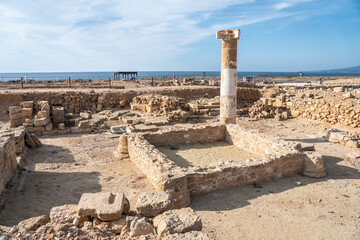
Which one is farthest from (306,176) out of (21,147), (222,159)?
(21,147)

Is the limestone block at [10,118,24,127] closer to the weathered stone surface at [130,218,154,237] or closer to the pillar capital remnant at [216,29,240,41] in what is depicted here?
the pillar capital remnant at [216,29,240,41]

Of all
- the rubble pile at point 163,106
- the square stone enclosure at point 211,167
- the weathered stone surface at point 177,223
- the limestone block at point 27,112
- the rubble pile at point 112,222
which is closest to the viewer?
the rubble pile at point 112,222

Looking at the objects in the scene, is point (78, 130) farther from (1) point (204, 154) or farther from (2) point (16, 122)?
(1) point (204, 154)

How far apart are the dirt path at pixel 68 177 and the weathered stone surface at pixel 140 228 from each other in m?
2.29

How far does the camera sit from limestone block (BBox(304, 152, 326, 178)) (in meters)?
7.16

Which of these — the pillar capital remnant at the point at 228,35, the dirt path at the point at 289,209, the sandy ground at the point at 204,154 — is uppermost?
the pillar capital remnant at the point at 228,35

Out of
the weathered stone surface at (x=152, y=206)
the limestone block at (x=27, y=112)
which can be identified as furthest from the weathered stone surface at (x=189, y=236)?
the limestone block at (x=27, y=112)

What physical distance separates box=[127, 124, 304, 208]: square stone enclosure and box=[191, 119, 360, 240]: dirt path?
0.23m

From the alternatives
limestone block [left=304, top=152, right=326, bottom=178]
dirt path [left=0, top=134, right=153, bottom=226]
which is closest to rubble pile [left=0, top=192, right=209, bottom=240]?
dirt path [left=0, top=134, right=153, bottom=226]

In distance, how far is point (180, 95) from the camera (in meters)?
20.1

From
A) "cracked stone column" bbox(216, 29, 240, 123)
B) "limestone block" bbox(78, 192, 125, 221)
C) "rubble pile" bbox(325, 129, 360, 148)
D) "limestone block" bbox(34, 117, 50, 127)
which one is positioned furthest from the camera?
"limestone block" bbox(34, 117, 50, 127)

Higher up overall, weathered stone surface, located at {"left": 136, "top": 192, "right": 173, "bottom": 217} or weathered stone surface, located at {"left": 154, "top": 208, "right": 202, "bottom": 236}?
weathered stone surface, located at {"left": 154, "top": 208, "right": 202, "bottom": 236}

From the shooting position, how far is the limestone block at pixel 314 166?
7156mm

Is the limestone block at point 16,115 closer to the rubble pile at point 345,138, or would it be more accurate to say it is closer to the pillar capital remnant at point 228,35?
the pillar capital remnant at point 228,35
